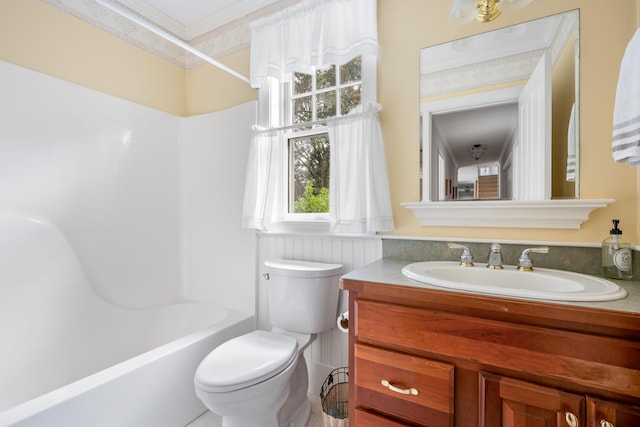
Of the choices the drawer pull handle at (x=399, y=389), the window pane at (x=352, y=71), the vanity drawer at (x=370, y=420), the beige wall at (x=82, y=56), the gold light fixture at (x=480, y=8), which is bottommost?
the vanity drawer at (x=370, y=420)

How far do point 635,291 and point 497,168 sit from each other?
637mm

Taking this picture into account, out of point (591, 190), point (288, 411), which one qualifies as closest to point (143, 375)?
point (288, 411)

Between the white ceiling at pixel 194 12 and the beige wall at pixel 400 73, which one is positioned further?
the white ceiling at pixel 194 12

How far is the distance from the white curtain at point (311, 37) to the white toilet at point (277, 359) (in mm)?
1171

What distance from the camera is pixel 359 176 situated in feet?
4.99

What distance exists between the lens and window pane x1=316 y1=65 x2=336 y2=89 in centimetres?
179

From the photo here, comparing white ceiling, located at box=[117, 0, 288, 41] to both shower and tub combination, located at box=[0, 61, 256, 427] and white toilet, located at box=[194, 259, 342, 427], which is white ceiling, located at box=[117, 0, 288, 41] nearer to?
shower and tub combination, located at box=[0, 61, 256, 427]

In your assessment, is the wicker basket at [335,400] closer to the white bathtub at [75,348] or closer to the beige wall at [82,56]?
the white bathtub at [75,348]

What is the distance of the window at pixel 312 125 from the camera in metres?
1.73

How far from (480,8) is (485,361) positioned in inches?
48.1

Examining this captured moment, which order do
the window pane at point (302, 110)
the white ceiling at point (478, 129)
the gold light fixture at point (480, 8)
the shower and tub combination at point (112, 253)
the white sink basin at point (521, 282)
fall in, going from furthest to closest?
the window pane at point (302, 110), the shower and tub combination at point (112, 253), the white ceiling at point (478, 129), the gold light fixture at point (480, 8), the white sink basin at point (521, 282)

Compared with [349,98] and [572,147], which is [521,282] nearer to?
[572,147]

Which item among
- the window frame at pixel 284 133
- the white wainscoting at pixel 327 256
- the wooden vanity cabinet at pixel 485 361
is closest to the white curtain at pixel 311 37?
the window frame at pixel 284 133

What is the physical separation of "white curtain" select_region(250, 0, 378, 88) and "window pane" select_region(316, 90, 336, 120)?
18cm
